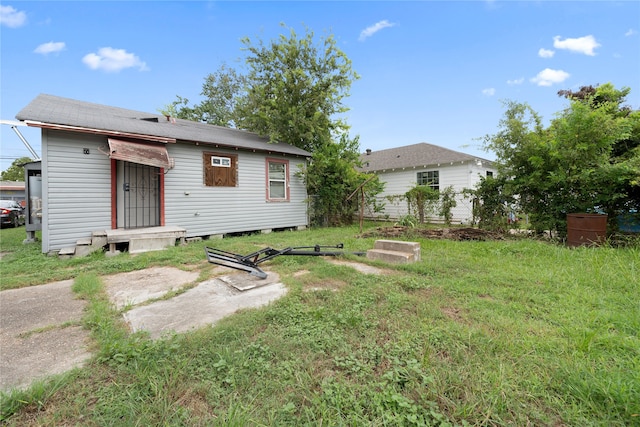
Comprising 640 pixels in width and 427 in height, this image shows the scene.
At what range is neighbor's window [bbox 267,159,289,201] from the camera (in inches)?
351

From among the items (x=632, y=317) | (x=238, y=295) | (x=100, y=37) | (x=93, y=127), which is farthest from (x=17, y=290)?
(x=100, y=37)

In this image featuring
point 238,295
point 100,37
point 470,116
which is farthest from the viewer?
point 470,116

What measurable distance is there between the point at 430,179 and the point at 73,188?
13105mm

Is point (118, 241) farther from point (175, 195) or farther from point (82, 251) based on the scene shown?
point (175, 195)

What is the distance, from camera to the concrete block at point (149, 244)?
18.5 feet

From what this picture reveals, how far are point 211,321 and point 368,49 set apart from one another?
13.0 metres

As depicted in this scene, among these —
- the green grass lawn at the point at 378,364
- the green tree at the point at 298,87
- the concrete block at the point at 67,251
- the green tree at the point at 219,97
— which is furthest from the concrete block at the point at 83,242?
the green tree at the point at 219,97

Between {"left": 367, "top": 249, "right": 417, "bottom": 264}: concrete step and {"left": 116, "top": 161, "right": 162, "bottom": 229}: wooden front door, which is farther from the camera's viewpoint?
{"left": 116, "top": 161, "right": 162, "bottom": 229}: wooden front door

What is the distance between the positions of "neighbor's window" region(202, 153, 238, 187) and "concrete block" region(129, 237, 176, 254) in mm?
1987

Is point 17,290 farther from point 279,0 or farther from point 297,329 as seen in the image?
point 279,0

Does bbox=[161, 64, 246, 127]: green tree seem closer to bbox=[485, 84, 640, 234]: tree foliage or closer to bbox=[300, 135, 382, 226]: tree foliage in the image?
bbox=[300, 135, 382, 226]: tree foliage

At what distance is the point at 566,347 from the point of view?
1.81 metres

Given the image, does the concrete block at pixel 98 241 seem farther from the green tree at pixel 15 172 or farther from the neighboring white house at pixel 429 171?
the green tree at pixel 15 172

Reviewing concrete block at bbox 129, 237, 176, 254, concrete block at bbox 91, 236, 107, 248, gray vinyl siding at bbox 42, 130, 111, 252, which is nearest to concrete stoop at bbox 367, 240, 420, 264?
concrete block at bbox 129, 237, 176, 254
